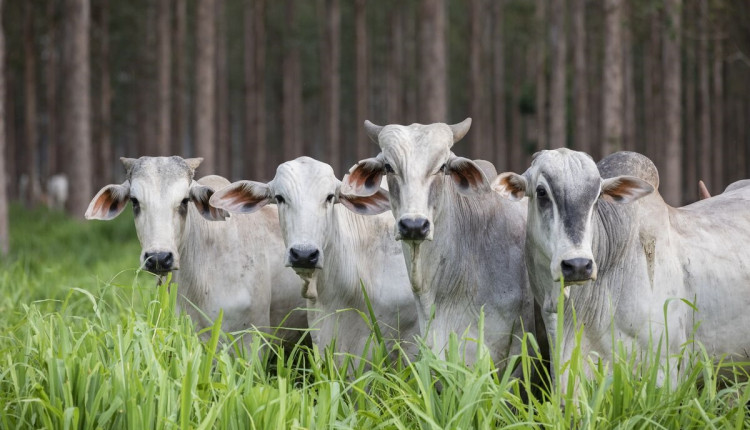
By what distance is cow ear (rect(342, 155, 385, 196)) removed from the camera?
16.4 feet

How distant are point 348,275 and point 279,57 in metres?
26.9

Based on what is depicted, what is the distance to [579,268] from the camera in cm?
421

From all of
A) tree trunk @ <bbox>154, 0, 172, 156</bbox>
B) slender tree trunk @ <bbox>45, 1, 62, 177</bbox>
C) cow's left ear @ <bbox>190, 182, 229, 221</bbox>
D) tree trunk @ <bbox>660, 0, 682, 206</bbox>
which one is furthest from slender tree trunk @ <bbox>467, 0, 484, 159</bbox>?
cow's left ear @ <bbox>190, 182, 229, 221</bbox>

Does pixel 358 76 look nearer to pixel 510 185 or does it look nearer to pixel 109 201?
pixel 109 201

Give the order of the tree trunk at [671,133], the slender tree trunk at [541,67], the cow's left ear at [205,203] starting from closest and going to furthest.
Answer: the cow's left ear at [205,203] → the tree trunk at [671,133] → the slender tree trunk at [541,67]

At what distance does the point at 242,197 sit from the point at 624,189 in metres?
2.22

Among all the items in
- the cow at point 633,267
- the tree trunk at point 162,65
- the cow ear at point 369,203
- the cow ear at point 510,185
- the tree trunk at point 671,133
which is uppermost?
the tree trunk at point 162,65

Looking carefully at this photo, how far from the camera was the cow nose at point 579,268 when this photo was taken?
4215 mm

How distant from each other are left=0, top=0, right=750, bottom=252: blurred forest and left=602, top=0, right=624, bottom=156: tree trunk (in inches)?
1.0

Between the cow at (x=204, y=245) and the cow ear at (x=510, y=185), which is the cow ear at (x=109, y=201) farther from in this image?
the cow ear at (x=510, y=185)

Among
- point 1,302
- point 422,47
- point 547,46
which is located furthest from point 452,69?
point 1,302

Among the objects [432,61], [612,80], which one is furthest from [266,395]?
[612,80]

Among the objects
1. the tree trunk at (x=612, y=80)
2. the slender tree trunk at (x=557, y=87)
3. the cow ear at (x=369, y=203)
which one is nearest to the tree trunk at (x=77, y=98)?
the tree trunk at (x=612, y=80)

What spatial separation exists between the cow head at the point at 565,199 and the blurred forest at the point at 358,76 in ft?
28.5
